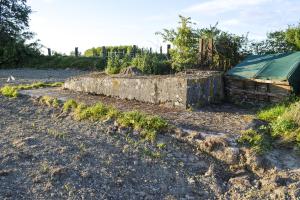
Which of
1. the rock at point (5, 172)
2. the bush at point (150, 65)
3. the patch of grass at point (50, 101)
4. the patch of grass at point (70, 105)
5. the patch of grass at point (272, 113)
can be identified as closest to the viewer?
the rock at point (5, 172)

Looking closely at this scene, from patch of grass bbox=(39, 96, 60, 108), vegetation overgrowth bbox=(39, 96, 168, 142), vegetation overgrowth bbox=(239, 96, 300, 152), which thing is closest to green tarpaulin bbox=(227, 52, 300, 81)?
vegetation overgrowth bbox=(239, 96, 300, 152)

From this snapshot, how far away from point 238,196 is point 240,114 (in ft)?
10.6

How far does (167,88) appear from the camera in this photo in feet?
30.9

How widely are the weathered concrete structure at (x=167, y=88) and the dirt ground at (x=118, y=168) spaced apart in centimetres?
86

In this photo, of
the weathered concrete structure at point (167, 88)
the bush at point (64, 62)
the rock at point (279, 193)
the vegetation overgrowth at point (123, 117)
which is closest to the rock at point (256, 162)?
the rock at point (279, 193)

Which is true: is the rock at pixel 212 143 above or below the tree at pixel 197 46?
below

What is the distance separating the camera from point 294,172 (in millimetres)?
6289

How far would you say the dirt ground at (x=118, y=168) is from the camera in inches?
233

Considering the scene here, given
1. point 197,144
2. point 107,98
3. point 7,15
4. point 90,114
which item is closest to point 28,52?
point 7,15

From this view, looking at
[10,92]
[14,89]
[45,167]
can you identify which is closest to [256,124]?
[45,167]

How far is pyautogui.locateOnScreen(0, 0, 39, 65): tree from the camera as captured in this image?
984 inches

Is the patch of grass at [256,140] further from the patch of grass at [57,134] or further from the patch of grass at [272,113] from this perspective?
the patch of grass at [57,134]

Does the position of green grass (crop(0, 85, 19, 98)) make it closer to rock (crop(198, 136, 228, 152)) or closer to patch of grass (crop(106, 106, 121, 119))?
patch of grass (crop(106, 106, 121, 119))

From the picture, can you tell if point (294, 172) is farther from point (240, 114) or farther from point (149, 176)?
point (240, 114)
